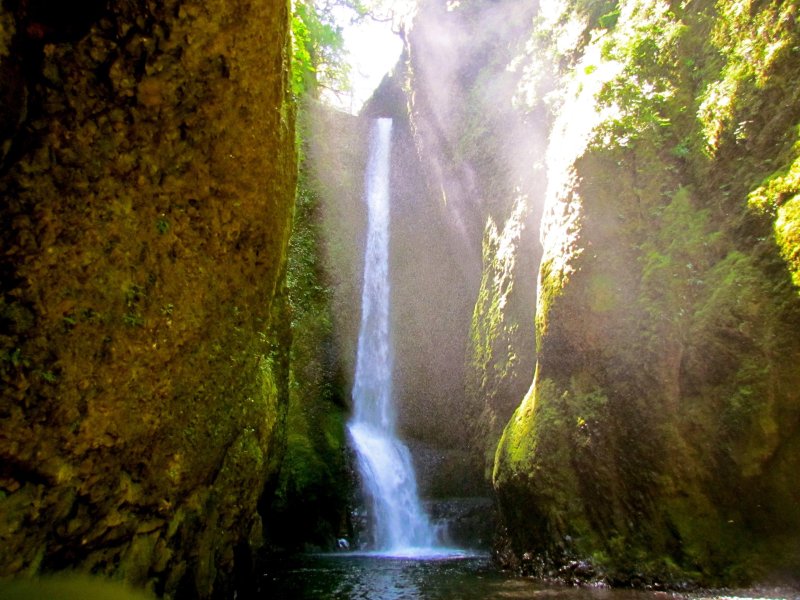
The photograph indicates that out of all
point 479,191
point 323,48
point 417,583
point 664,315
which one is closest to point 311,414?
point 417,583

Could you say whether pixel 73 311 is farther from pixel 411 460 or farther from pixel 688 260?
pixel 411 460

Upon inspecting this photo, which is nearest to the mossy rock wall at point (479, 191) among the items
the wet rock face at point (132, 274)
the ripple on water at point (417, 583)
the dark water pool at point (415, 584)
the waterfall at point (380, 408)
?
the waterfall at point (380, 408)

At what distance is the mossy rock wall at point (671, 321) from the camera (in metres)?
5.88

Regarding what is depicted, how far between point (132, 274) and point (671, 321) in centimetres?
620

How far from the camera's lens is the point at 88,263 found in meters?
3.87

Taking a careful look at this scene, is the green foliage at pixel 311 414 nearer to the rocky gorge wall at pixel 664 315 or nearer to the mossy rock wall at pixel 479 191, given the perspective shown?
the mossy rock wall at pixel 479 191

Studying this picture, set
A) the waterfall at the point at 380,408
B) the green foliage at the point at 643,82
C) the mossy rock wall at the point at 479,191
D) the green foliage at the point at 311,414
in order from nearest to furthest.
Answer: the green foliage at the point at 643,82
the mossy rock wall at the point at 479,191
the green foliage at the point at 311,414
the waterfall at the point at 380,408

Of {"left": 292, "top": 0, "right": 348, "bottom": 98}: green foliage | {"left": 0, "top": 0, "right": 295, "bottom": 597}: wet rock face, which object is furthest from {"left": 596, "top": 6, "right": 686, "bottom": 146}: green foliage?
{"left": 292, "top": 0, "right": 348, "bottom": 98}: green foliage

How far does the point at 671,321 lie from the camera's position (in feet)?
22.5

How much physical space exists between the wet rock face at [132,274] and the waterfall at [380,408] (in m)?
6.95

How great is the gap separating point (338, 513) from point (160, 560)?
820 cm

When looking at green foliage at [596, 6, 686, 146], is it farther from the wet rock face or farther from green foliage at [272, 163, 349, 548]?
green foliage at [272, 163, 349, 548]

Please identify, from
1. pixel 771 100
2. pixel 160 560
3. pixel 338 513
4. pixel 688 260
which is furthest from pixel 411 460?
pixel 771 100

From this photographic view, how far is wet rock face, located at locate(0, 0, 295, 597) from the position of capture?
350 cm
